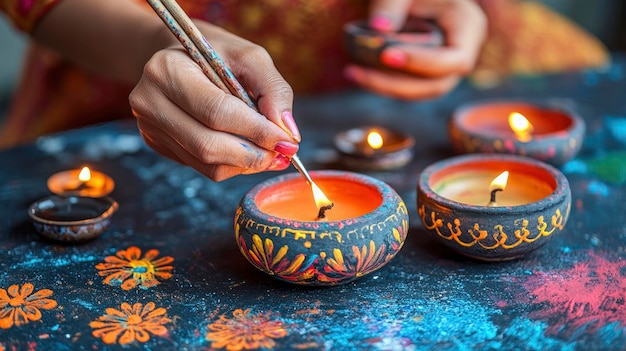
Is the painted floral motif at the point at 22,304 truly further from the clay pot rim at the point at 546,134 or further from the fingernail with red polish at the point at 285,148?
the clay pot rim at the point at 546,134

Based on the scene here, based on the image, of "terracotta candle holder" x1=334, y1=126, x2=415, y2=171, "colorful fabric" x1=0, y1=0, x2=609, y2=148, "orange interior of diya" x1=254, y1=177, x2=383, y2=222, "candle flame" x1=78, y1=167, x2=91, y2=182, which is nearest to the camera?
"orange interior of diya" x1=254, y1=177, x2=383, y2=222

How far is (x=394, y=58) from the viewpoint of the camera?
54.6 inches

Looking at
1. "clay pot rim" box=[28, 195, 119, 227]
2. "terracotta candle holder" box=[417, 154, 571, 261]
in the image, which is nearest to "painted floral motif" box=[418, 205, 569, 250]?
"terracotta candle holder" box=[417, 154, 571, 261]

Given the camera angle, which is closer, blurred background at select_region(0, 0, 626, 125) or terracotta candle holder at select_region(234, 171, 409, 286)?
terracotta candle holder at select_region(234, 171, 409, 286)

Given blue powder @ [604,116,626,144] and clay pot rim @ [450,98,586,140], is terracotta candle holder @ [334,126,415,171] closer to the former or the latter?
clay pot rim @ [450,98,586,140]

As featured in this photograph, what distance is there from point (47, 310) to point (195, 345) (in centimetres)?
21

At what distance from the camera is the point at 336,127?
5.11ft

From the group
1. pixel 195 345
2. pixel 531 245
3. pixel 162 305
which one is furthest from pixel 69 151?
pixel 531 245

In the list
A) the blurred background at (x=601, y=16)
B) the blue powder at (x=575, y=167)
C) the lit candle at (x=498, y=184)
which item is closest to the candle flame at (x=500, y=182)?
the lit candle at (x=498, y=184)

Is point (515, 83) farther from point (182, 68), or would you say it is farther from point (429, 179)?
point (182, 68)

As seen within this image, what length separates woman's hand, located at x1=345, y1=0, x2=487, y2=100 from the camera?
4.71 feet

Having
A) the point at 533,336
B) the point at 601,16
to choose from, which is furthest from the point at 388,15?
the point at 601,16

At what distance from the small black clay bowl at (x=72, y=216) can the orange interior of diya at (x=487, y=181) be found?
0.48 m

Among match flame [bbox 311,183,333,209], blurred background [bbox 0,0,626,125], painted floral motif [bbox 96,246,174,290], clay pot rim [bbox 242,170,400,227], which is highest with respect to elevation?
clay pot rim [bbox 242,170,400,227]
